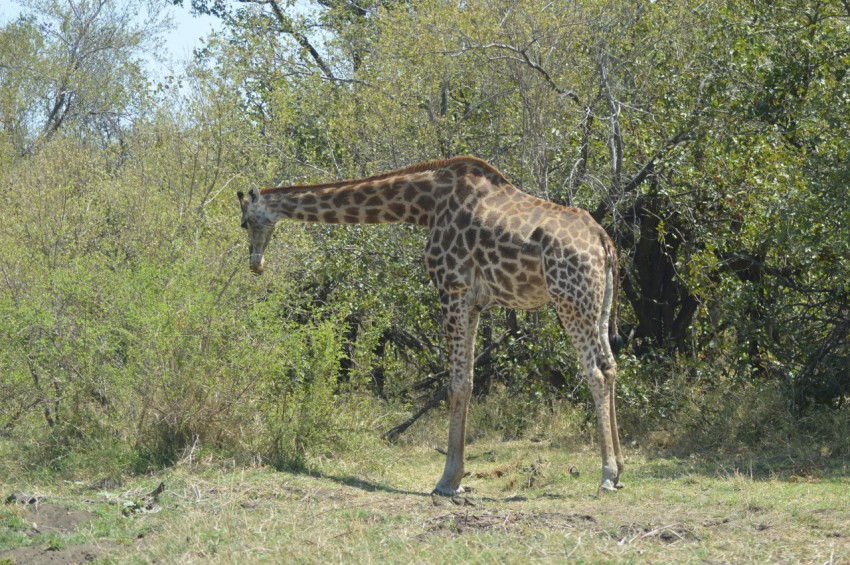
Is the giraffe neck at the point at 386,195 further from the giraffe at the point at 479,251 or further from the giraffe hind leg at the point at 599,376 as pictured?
the giraffe hind leg at the point at 599,376

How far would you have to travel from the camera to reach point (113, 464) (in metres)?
9.34

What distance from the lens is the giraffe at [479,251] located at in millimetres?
9359

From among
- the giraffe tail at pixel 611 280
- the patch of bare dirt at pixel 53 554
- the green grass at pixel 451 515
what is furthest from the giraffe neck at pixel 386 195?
the patch of bare dirt at pixel 53 554

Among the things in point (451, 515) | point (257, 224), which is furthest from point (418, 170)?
point (451, 515)

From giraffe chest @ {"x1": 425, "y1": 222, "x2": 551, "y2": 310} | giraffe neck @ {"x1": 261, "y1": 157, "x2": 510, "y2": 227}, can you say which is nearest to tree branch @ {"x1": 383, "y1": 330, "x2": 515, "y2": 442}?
giraffe chest @ {"x1": 425, "y1": 222, "x2": 551, "y2": 310}

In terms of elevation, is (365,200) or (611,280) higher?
(365,200)

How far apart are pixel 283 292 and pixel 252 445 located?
1.46 meters

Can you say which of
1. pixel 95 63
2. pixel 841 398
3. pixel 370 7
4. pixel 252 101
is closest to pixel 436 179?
pixel 841 398

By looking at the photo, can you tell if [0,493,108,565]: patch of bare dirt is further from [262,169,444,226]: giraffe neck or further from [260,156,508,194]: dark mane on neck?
[260,156,508,194]: dark mane on neck

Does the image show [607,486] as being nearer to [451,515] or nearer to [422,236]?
[451,515]

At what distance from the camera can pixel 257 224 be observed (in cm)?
1034

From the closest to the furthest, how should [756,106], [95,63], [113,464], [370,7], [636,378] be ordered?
[113,464] → [756,106] → [636,378] → [370,7] → [95,63]

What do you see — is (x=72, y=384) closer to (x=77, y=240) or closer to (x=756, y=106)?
(x=77, y=240)

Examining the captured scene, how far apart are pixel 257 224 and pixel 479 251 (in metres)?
2.13
